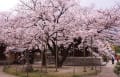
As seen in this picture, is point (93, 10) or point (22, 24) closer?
point (22, 24)

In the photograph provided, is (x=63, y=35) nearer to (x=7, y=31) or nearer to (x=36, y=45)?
(x=36, y=45)

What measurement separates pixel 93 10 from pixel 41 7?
6282 mm

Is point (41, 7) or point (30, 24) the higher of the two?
point (41, 7)

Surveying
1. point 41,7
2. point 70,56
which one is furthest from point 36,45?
point 70,56

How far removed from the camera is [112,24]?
2839 cm

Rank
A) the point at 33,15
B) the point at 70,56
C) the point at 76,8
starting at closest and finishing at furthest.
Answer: the point at 33,15 → the point at 76,8 → the point at 70,56

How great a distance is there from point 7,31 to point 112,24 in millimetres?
11184

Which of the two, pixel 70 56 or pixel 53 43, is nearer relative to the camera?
pixel 53 43

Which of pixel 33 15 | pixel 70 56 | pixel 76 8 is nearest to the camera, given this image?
pixel 33 15

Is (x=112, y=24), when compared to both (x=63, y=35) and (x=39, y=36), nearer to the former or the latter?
(x=63, y=35)

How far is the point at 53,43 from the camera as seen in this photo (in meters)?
28.1

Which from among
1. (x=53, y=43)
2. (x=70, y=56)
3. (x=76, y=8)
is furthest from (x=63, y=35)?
(x=70, y=56)

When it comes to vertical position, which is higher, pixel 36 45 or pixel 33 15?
pixel 33 15

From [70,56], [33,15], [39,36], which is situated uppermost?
[33,15]
